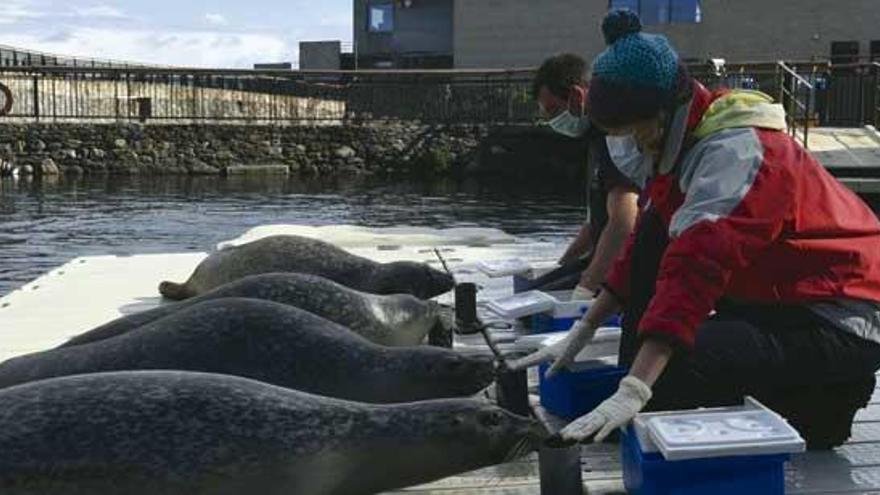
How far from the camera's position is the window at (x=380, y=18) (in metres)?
43.7

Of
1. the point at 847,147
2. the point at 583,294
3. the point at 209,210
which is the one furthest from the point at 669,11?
the point at 583,294

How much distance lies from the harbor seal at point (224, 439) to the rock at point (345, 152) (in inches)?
965

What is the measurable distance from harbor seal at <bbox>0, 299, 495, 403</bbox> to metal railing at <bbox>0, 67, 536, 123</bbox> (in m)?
23.0

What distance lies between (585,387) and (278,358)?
91 centimetres

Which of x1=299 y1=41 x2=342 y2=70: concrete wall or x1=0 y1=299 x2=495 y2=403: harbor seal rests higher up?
x1=299 y1=41 x2=342 y2=70: concrete wall

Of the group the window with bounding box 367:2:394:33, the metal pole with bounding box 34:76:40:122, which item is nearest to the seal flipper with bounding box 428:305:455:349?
the metal pole with bounding box 34:76:40:122

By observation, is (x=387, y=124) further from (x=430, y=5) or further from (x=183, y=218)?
(x=430, y=5)

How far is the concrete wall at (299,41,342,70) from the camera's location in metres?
46.6

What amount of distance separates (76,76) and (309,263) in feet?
81.6

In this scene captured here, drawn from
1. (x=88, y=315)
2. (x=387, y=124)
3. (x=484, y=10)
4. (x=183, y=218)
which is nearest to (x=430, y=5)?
(x=484, y=10)

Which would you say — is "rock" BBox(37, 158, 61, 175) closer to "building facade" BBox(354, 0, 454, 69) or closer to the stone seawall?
the stone seawall

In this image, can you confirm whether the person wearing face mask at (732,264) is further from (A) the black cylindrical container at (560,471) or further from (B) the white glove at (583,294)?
(B) the white glove at (583,294)

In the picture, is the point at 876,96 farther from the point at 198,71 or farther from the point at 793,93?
the point at 198,71

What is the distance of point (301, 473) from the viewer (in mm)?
2670
